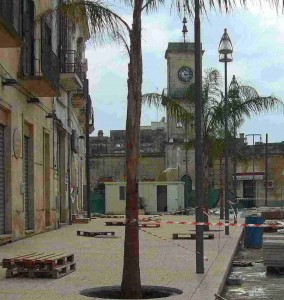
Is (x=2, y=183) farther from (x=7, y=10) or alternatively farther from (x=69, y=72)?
(x=69, y=72)

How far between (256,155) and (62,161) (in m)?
43.3

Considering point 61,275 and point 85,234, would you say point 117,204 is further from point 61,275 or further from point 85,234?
point 61,275

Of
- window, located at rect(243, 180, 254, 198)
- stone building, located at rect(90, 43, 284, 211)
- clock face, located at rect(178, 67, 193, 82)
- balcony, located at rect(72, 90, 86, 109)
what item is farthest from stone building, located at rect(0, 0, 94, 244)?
window, located at rect(243, 180, 254, 198)

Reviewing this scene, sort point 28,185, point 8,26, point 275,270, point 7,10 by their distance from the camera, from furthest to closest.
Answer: point 28,185 < point 7,10 < point 8,26 < point 275,270

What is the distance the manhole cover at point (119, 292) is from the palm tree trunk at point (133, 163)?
0.99 ft

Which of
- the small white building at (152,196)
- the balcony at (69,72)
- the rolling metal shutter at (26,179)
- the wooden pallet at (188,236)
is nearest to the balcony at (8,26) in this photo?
the rolling metal shutter at (26,179)

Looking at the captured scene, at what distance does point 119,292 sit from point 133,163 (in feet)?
6.00

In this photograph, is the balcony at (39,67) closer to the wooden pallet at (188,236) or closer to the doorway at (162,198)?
the wooden pallet at (188,236)

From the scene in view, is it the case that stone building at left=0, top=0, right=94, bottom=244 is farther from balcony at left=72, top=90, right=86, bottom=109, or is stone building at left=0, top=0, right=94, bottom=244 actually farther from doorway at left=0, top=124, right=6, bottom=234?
balcony at left=72, top=90, right=86, bottom=109

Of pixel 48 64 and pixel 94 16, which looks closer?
pixel 94 16

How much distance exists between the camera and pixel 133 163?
1018 cm

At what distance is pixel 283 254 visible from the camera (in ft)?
50.6

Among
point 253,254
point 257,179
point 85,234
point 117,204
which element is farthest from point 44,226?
point 257,179

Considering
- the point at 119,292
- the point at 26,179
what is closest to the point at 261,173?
the point at 26,179
